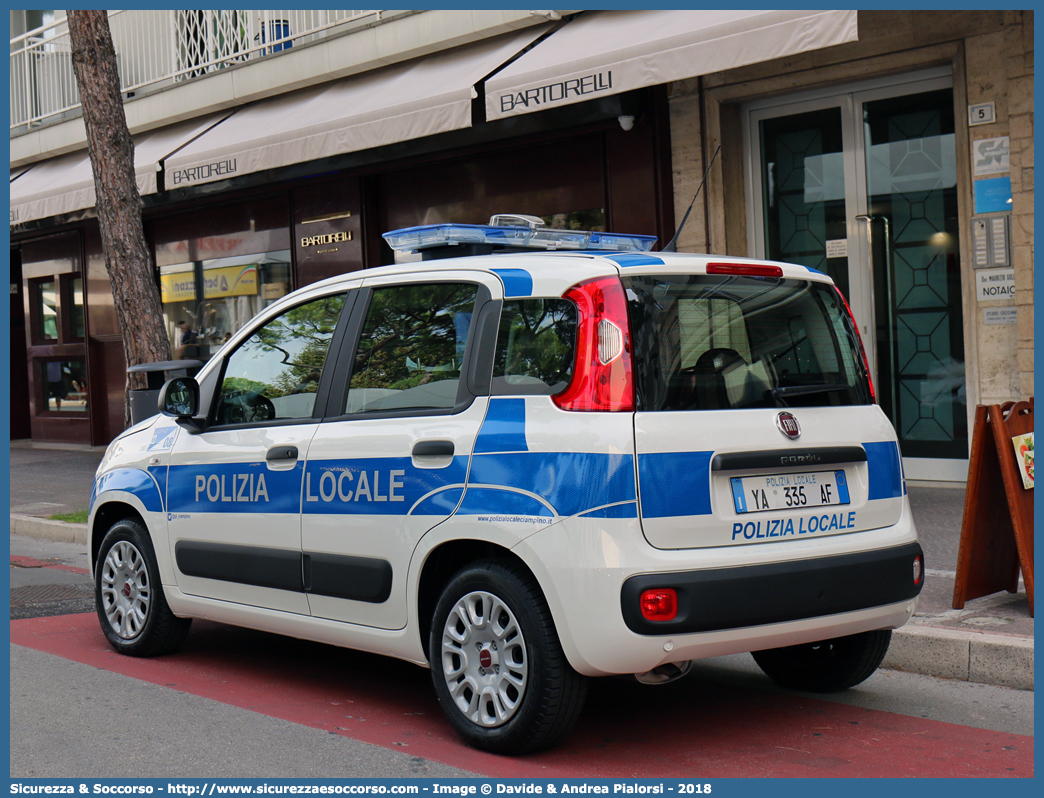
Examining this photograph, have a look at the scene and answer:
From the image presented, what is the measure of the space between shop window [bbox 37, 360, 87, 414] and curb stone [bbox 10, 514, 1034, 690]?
51.2 ft

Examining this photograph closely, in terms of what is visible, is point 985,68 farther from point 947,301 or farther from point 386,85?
point 386,85

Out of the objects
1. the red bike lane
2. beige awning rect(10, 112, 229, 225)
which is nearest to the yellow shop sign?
beige awning rect(10, 112, 229, 225)

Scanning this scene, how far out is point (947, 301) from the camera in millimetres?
9578

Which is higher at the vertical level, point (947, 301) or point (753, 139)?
point (753, 139)

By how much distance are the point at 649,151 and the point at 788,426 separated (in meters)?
7.11

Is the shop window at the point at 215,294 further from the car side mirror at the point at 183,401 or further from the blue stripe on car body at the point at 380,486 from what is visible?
the blue stripe on car body at the point at 380,486

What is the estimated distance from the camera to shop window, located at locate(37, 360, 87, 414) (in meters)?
18.7

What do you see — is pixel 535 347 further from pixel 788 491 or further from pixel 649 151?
pixel 649 151

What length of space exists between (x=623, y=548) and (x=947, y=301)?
6.59 metres

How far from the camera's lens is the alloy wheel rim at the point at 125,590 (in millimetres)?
5871

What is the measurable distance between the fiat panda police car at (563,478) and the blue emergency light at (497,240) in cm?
1

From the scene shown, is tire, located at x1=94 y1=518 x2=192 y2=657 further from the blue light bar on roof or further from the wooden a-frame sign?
the wooden a-frame sign

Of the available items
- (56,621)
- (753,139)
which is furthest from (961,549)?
(753,139)

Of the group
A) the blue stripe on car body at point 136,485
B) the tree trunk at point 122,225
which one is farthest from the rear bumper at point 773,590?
the tree trunk at point 122,225
